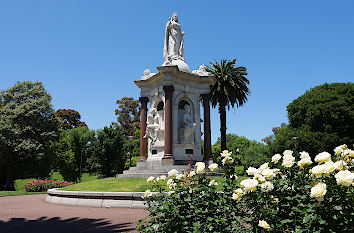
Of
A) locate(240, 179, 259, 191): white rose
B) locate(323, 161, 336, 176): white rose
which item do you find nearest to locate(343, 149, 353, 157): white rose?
locate(323, 161, 336, 176): white rose

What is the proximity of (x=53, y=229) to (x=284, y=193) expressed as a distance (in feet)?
21.1

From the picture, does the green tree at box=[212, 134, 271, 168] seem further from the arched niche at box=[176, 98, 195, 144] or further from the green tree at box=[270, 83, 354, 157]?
the arched niche at box=[176, 98, 195, 144]

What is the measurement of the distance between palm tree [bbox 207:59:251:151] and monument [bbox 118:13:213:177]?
8.42 metres

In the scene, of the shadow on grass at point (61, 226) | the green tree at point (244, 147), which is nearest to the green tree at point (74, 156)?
the green tree at point (244, 147)

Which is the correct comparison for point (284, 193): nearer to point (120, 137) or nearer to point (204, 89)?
point (204, 89)

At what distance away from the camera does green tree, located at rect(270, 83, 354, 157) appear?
31.7m

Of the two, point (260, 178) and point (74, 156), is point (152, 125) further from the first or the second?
point (74, 156)

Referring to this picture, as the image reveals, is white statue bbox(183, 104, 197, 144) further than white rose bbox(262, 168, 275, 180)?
Yes

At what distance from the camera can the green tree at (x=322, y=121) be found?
104 feet

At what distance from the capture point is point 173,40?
2180 cm

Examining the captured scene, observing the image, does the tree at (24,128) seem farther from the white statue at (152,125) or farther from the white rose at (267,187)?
the white rose at (267,187)

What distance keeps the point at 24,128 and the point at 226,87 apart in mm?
24091

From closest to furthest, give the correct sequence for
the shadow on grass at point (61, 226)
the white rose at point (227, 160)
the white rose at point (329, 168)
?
the white rose at point (329, 168) → the white rose at point (227, 160) → the shadow on grass at point (61, 226)

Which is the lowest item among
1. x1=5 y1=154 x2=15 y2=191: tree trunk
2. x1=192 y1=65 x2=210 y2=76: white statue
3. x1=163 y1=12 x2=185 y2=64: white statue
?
x1=5 y1=154 x2=15 y2=191: tree trunk
